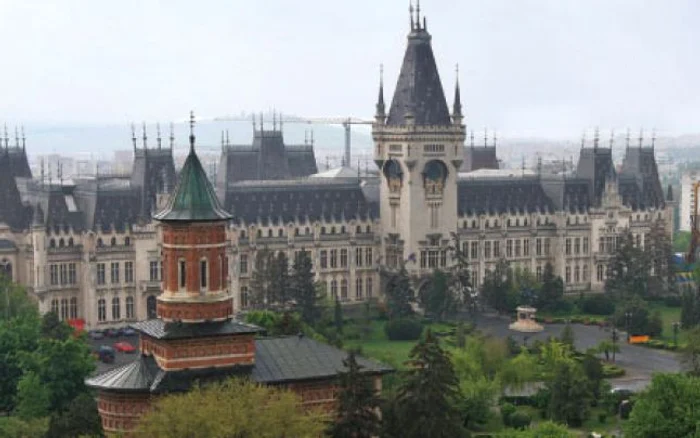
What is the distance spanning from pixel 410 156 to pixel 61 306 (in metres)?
32.2

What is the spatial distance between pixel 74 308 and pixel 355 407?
5745 centimetres

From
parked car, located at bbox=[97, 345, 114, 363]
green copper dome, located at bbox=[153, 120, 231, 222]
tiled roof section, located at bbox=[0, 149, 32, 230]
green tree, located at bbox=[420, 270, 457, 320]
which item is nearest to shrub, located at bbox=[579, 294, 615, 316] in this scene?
green tree, located at bbox=[420, 270, 457, 320]

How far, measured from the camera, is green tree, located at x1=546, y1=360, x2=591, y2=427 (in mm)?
74688

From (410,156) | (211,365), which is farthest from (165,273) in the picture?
(410,156)

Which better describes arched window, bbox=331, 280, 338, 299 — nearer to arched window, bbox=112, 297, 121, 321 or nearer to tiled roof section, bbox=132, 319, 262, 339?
arched window, bbox=112, 297, 121, 321

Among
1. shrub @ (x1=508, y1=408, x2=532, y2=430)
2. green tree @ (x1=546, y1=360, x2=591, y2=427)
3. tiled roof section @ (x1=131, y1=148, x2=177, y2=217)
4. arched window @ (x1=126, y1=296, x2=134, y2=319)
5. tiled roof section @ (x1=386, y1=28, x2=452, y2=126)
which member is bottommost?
shrub @ (x1=508, y1=408, x2=532, y2=430)

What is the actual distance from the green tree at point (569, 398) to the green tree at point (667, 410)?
40.7ft

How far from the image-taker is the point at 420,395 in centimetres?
5834

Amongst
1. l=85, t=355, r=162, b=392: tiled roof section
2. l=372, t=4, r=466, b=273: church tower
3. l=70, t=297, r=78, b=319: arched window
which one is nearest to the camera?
l=85, t=355, r=162, b=392: tiled roof section

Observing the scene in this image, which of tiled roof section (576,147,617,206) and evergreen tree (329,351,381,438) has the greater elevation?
tiled roof section (576,147,617,206)

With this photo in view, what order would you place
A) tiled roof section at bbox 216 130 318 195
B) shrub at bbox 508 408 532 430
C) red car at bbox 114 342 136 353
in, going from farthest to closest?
tiled roof section at bbox 216 130 318 195
red car at bbox 114 342 136 353
shrub at bbox 508 408 532 430

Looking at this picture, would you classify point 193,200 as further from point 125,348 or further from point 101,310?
point 101,310

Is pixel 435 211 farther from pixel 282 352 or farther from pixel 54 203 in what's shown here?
pixel 282 352

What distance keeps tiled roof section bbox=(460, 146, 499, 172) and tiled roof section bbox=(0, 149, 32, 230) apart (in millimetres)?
55210
